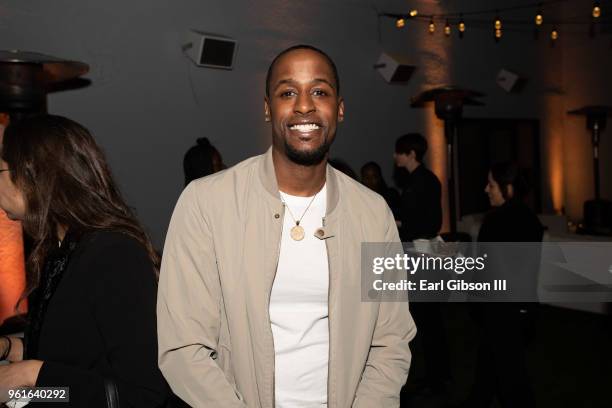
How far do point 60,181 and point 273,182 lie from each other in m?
0.54

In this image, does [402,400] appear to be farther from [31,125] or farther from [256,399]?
[31,125]


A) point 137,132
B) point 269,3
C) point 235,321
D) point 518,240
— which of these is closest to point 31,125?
point 235,321

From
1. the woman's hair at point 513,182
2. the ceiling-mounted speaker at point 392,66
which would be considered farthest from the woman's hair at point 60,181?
the ceiling-mounted speaker at point 392,66

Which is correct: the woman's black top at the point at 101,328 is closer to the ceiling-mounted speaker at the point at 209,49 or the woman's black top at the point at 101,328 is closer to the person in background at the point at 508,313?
the person in background at the point at 508,313

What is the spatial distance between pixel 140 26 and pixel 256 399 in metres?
5.23

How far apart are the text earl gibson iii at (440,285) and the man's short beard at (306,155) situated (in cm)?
39

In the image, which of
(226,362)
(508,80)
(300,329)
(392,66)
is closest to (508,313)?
(300,329)

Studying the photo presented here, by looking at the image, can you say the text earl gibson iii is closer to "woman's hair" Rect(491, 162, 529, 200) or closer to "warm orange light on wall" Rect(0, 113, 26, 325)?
"woman's hair" Rect(491, 162, 529, 200)

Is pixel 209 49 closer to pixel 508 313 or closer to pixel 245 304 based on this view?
pixel 508 313

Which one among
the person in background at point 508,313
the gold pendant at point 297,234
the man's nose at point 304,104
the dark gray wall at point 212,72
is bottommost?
the person in background at point 508,313

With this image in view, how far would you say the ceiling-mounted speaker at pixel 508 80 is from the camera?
9.59m

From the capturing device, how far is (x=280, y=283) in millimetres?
1517

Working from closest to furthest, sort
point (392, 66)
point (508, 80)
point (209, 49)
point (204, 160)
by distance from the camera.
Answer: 1. point (204, 160)
2. point (209, 49)
3. point (392, 66)
4. point (508, 80)

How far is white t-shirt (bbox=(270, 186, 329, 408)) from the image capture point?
151 cm
